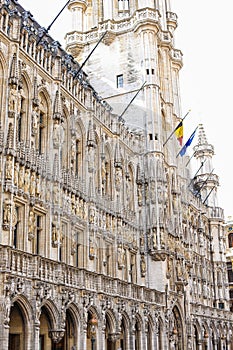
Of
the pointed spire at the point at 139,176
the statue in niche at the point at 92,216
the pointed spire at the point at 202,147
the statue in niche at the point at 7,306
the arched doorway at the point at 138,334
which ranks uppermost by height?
the pointed spire at the point at 202,147

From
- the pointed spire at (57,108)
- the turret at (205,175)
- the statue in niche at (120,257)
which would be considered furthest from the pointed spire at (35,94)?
the turret at (205,175)

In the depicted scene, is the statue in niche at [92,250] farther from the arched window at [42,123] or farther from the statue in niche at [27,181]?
the statue in niche at [27,181]

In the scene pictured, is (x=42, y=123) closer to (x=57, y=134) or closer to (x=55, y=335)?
(x=57, y=134)

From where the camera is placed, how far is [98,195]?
34.6m

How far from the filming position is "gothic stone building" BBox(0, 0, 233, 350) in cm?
2538

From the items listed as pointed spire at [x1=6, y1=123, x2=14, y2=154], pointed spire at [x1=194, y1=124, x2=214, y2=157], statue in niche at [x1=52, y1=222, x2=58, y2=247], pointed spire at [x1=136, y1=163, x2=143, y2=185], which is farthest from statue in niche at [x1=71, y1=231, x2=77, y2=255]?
pointed spire at [x1=194, y1=124, x2=214, y2=157]

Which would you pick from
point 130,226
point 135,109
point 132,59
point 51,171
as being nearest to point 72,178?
point 51,171

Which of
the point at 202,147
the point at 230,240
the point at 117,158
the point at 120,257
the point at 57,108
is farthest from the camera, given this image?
the point at 230,240

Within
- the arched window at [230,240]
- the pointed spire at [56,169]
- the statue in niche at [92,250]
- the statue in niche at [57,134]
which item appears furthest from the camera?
the arched window at [230,240]

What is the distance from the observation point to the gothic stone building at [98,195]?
25.4 m

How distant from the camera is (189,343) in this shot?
45.1 metres

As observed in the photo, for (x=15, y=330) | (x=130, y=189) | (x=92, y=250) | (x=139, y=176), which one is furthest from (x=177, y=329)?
(x=15, y=330)

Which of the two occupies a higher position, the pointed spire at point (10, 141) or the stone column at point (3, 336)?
the pointed spire at point (10, 141)

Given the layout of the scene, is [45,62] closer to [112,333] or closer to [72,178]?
[72,178]
